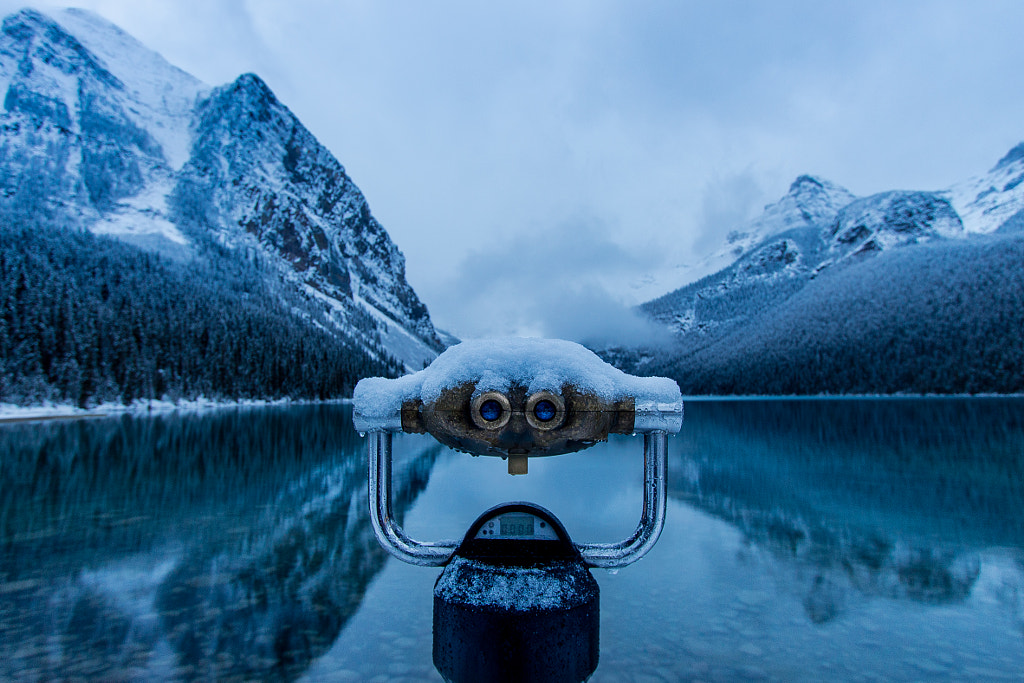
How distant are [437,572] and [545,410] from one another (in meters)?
7.10

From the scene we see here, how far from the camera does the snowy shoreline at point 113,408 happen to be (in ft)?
160

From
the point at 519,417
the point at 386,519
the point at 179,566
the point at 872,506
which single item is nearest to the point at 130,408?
the point at 179,566

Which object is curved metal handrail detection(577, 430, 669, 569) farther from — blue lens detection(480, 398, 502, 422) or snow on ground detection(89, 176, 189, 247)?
snow on ground detection(89, 176, 189, 247)

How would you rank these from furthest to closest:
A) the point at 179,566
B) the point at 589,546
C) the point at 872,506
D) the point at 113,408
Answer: the point at 113,408 → the point at 872,506 → the point at 179,566 → the point at 589,546

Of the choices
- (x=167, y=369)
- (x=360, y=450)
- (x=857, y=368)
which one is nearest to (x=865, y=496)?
(x=360, y=450)

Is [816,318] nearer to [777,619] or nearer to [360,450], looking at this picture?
[360,450]

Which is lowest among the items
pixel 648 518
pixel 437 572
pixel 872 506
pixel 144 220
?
pixel 437 572

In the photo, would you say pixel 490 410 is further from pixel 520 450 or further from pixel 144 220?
pixel 144 220

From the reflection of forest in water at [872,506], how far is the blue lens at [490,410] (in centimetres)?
671

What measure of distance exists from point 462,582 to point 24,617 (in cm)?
713

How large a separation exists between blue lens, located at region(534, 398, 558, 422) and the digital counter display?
1.60ft

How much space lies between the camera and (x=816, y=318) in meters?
136

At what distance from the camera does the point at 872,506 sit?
13.4 metres

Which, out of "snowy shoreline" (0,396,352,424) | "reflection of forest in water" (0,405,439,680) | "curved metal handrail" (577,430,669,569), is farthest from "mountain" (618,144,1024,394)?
"curved metal handrail" (577,430,669,569)
